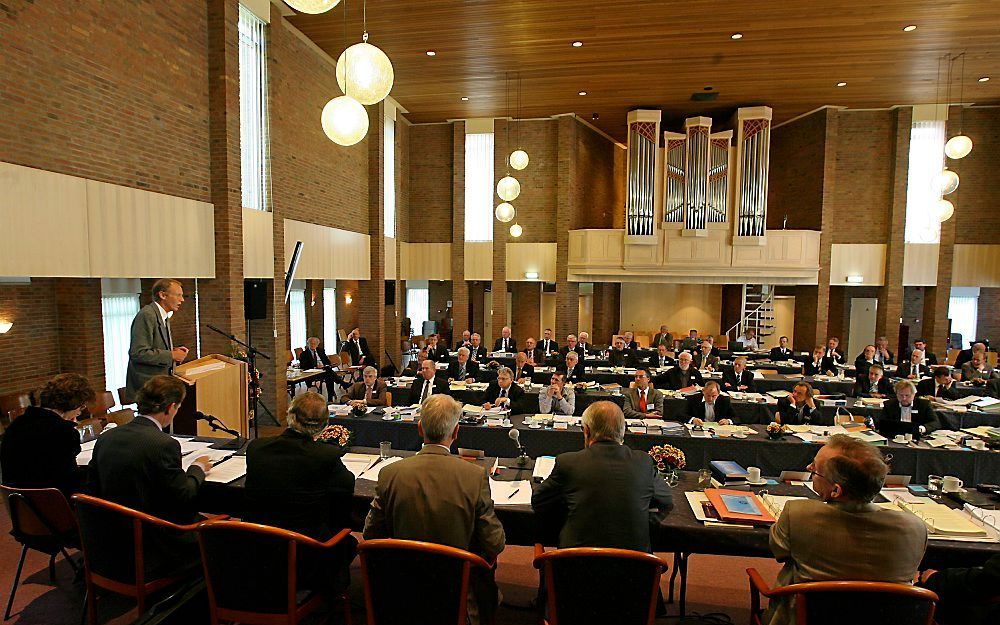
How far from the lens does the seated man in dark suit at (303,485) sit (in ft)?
9.20

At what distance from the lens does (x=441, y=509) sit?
8.54ft

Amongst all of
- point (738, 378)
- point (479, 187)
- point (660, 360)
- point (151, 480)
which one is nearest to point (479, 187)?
point (479, 187)

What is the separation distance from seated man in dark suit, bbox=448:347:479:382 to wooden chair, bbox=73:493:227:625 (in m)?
6.51

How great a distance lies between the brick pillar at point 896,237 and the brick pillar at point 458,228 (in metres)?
10.5

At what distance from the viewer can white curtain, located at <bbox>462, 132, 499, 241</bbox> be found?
1489 cm

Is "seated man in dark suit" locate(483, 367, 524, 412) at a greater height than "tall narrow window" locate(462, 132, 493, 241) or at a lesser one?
lesser

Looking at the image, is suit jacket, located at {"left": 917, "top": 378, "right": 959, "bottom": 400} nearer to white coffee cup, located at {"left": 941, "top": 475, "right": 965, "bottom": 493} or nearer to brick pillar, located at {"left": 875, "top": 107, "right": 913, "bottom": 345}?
white coffee cup, located at {"left": 941, "top": 475, "right": 965, "bottom": 493}

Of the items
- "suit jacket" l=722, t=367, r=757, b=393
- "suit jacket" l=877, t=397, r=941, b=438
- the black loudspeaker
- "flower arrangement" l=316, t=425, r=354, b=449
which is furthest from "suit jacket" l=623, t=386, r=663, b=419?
the black loudspeaker

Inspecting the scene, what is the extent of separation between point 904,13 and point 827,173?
5574 millimetres

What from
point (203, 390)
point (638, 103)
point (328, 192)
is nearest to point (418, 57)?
point (328, 192)

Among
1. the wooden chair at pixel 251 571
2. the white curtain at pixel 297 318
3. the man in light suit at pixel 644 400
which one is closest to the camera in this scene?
the wooden chair at pixel 251 571

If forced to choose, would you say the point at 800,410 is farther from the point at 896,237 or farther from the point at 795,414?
the point at 896,237

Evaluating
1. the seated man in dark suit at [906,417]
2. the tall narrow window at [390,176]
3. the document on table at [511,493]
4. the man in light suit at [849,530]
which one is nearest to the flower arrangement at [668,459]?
the document on table at [511,493]

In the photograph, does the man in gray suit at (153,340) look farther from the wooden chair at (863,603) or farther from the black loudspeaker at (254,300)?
the wooden chair at (863,603)
